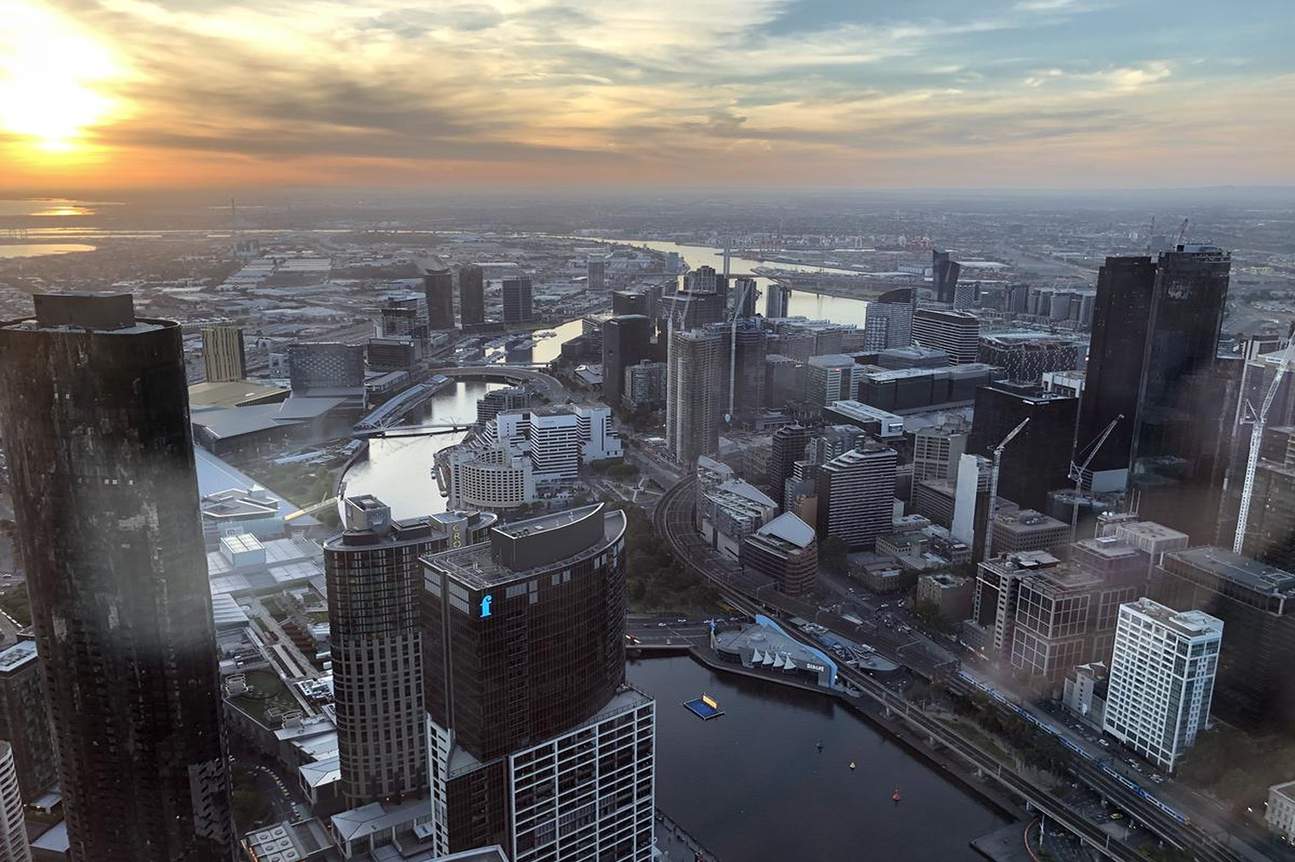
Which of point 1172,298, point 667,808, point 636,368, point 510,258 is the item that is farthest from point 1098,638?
point 510,258

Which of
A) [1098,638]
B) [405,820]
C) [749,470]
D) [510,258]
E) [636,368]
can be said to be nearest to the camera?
[405,820]

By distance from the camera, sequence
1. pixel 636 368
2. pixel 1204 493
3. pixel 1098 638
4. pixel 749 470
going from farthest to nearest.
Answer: pixel 636 368
pixel 749 470
pixel 1204 493
pixel 1098 638

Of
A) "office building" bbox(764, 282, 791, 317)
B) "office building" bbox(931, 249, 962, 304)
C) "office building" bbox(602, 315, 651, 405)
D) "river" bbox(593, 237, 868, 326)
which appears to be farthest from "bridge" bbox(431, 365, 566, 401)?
"office building" bbox(931, 249, 962, 304)

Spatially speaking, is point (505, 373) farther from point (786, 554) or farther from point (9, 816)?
point (9, 816)

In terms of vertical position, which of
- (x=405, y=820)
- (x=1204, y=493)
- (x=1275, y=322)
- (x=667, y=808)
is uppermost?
(x=1275, y=322)

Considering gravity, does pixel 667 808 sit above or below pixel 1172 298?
Answer: below

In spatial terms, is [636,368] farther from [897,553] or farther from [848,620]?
[848,620]

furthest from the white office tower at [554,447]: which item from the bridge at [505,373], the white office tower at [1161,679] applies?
the white office tower at [1161,679]
